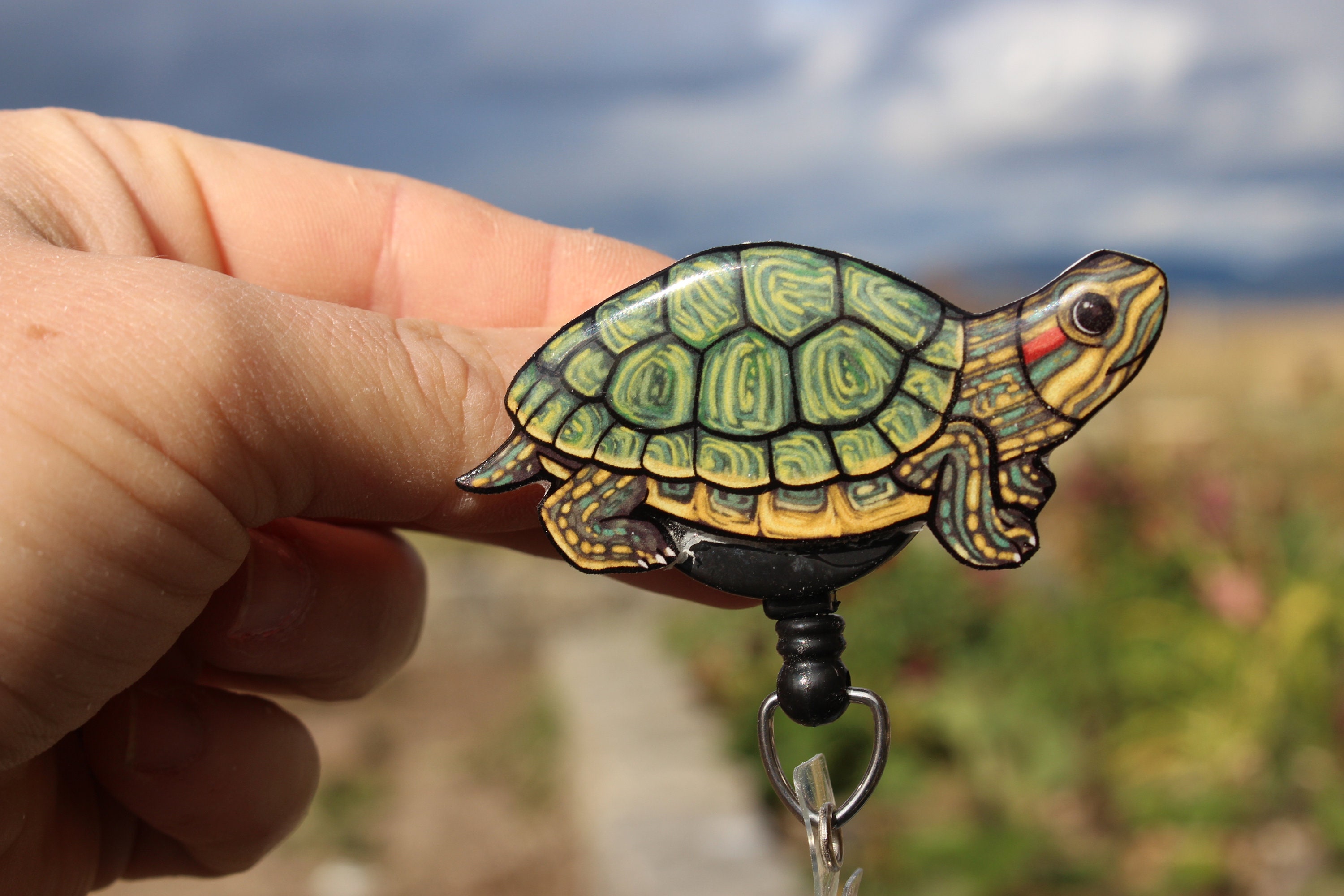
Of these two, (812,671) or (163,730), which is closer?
(812,671)

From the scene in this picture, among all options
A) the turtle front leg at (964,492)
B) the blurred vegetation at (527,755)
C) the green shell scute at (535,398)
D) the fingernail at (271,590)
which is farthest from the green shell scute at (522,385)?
the blurred vegetation at (527,755)

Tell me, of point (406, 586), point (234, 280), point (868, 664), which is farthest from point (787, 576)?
point (868, 664)

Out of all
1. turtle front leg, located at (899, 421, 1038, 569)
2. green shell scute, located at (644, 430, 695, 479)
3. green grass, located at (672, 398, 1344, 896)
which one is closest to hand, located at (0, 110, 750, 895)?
green shell scute, located at (644, 430, 695, 479)

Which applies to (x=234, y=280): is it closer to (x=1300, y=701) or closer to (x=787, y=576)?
(x=787, y=576)

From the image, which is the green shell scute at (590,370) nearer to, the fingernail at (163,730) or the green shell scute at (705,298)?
the green shell scute at (705,298)

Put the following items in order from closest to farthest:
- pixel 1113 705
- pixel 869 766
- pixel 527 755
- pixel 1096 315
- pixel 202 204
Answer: pixel 1096 315
pixel 869 766
pixel 202 204
pixel 1113 705
pixel 527 755

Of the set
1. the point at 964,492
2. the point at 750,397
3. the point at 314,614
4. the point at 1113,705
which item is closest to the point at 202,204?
the point at 314,614

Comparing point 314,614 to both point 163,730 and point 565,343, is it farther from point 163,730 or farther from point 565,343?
point 565,343

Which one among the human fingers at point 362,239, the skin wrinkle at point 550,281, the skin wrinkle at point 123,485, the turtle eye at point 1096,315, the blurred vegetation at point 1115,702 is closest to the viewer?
the skin wrinkle at point 123,485
